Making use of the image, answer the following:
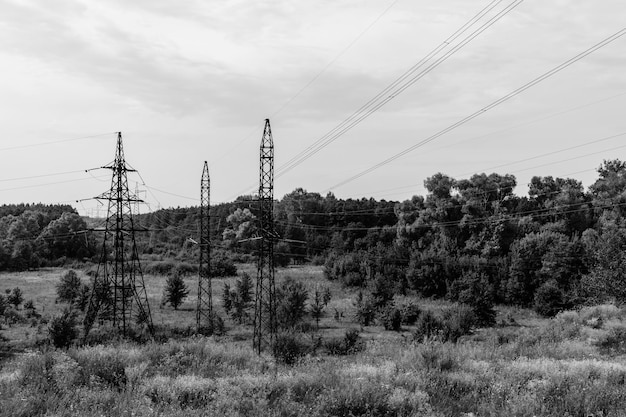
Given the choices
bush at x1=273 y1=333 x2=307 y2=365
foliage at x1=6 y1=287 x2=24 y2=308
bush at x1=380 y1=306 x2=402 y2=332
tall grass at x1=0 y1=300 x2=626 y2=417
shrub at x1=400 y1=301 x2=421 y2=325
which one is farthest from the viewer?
foliage at x1=6 y1=287 x2=24 y2=308

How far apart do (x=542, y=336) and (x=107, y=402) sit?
16.4 m

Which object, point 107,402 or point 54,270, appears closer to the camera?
point 107,402

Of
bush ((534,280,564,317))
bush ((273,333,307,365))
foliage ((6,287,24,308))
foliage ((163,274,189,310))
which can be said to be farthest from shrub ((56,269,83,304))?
bush ((534,280,564,317))

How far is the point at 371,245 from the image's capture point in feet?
286

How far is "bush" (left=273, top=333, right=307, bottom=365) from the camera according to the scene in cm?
1470

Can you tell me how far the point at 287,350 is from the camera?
15.6 meters

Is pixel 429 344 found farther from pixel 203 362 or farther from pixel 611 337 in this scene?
pixel 611 337

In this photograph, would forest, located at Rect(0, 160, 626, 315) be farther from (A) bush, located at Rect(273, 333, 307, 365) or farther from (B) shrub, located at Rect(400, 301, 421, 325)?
(A) bush, located at Rect(273, 333, 307, 365)

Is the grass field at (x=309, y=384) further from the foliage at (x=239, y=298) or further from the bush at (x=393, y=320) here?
the foliage at (x=239, y=298)

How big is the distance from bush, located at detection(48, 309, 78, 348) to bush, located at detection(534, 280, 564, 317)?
44.1 m

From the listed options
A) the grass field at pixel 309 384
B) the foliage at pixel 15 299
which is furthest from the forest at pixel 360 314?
the foliage at pixel 15 299

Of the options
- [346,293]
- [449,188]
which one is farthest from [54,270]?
[449,188]

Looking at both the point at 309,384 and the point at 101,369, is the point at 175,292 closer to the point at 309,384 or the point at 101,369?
the point at 101,369

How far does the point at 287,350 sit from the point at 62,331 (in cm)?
2177
